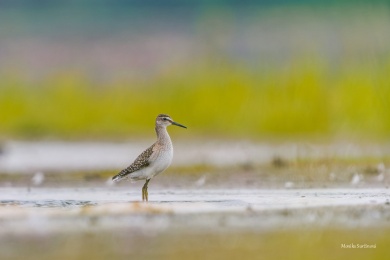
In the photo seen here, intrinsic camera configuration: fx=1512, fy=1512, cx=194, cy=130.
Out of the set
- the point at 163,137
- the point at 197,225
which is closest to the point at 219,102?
the point at 163,137

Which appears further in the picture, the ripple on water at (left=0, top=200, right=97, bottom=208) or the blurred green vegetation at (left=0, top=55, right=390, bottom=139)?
the blurred green vegetation at (left=0, top=55, right=390, bottom=139)

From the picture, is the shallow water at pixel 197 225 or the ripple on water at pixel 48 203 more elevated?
the ripple on water at pixel 48 203

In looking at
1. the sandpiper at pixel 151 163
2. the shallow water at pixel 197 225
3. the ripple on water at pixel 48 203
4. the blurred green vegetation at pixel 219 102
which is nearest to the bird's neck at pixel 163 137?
the sandpiper at pixel 151 163

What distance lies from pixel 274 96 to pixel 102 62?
25.8 metres

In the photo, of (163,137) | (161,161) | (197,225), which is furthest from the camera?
(163,137)

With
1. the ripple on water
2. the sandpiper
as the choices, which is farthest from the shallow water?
the sandpiper

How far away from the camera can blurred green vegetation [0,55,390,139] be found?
28656 millimetres

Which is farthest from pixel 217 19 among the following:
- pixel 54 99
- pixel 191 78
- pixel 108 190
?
pixel 108 190

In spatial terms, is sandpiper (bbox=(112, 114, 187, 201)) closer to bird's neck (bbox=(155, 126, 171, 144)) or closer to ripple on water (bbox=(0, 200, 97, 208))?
bird's neck (bbox=(155, 126, 171, 144))

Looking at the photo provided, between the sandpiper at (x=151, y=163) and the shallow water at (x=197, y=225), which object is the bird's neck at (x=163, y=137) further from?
the shallow water at (x=197, y=225)

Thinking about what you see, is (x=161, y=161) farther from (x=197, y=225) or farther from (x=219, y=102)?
(x=219, y=102)

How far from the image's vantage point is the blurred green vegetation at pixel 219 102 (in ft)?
94.0

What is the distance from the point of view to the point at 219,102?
31.8 m

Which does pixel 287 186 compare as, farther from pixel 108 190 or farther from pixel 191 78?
pixel 191 78
